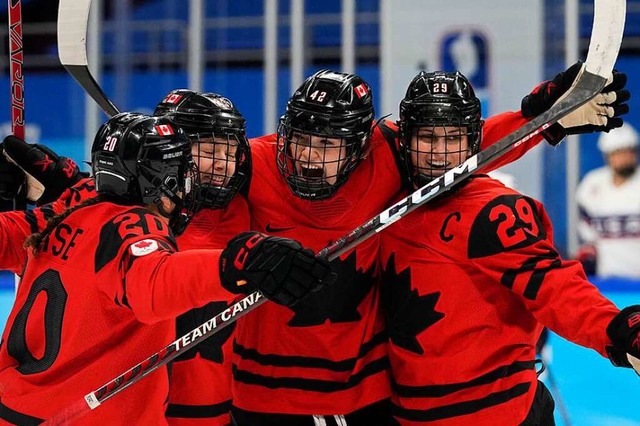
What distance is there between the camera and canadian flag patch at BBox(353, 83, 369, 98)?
2.01 meters

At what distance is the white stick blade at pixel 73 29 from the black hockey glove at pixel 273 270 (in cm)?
122

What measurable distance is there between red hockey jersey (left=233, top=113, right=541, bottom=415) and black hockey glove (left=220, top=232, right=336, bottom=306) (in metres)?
0.52

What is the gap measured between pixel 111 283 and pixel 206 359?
615 mm

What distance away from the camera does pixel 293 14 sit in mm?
5895

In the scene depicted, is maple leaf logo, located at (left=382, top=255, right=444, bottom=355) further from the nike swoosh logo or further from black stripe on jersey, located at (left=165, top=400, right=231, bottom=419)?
black stripe on jersey, located at (left=165, top=400, right=231, bottom=419)

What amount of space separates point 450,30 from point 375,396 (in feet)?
13.6

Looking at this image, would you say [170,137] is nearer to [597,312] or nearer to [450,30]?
[597,312]

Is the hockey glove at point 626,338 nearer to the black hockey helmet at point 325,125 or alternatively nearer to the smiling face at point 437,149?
the smiling face at point 437,149

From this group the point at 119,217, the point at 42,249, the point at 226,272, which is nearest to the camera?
the point at 226,272

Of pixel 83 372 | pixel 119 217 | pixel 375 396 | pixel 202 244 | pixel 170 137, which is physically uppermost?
pixel 170 137

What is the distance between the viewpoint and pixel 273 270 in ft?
4.72

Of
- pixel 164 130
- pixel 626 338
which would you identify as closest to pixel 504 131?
pixel 626 338

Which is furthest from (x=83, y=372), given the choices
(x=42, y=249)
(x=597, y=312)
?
(x=597, y=312)

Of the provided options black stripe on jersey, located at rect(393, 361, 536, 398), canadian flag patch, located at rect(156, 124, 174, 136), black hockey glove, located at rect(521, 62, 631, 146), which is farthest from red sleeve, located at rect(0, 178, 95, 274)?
black hockey glove, located at rect(521, 62, 631, 146)
